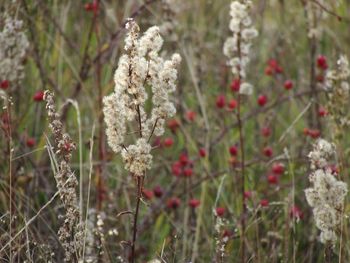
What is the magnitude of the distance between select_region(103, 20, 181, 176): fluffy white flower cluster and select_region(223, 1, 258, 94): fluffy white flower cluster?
0.83 meters

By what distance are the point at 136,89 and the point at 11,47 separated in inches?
54.8

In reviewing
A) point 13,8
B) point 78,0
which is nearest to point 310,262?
point 13,8

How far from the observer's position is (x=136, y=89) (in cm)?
204

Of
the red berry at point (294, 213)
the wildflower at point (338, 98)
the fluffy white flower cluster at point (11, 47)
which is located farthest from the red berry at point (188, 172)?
the fluffy white flower cluster at point (11, 47)

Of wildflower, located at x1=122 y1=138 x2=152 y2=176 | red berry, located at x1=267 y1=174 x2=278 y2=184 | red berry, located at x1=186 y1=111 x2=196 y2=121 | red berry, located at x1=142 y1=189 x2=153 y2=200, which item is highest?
red berry, located at x1=186 y1=111 x2=196 y2=121

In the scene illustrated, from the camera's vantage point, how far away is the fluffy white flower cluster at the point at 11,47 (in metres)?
3.16

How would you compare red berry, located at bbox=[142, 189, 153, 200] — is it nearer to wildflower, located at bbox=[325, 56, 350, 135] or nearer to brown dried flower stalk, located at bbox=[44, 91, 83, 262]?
→ wildflower, located at bbox=[325, 56, 350, 135]

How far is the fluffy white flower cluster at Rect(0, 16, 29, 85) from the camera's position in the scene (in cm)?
316

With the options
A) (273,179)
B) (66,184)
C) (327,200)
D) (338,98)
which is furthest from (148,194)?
(327,200)

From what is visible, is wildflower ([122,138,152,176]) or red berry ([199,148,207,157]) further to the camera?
red berry ([199,148,207,157])

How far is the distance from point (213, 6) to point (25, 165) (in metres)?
2.36

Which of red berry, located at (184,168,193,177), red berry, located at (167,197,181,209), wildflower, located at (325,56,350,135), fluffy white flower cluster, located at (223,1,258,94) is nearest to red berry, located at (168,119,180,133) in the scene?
red berry, located at (184,168,193,177)

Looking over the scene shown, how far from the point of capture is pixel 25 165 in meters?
3.58

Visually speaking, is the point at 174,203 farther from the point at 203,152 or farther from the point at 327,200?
the point at 327,200
